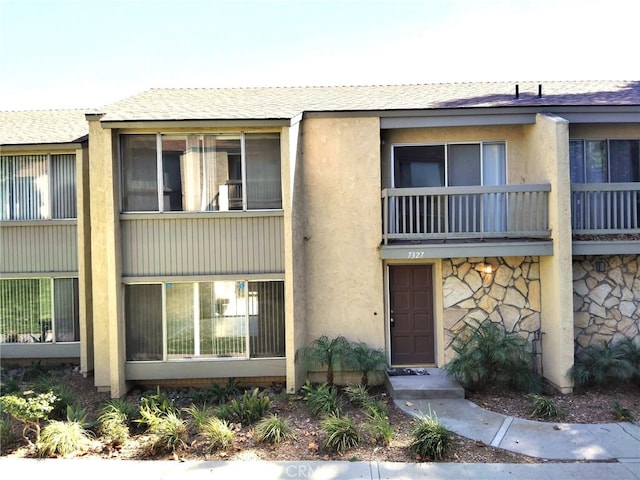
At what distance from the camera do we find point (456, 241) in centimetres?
870

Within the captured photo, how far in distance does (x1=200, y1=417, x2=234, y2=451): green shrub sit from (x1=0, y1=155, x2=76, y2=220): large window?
6362 mm

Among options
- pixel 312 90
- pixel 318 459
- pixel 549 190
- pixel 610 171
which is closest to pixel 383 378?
pixel 318 459

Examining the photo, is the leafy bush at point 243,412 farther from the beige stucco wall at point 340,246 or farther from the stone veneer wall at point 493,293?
the stone veneer wall at point 493,293

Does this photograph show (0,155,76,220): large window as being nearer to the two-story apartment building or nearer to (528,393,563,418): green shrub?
the two-story apartment building

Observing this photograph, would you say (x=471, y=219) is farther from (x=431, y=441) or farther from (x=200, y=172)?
(x=200, y=172)

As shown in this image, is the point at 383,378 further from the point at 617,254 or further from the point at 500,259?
the point at 617,254

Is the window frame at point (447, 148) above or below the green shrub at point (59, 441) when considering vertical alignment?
above

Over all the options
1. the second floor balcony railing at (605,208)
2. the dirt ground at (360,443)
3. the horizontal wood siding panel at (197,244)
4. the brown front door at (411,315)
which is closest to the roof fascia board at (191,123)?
the horizontal wood siding panel at (197,244)

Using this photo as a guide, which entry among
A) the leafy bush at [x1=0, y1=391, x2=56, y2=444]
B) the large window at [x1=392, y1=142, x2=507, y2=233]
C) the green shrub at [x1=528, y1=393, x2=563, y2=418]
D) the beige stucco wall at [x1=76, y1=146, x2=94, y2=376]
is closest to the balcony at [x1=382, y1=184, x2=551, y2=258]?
the large window at [x1=392, y1=142, x2=507, y2=233]

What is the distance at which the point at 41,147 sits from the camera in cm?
962

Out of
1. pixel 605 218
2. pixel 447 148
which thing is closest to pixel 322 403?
pixel 447 148

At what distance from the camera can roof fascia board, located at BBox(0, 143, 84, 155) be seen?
31.2ft

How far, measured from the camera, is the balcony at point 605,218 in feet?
27.0

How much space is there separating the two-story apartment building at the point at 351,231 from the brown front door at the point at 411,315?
0.10 feet
